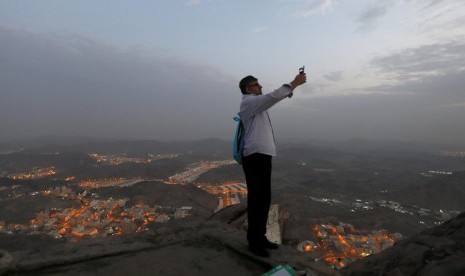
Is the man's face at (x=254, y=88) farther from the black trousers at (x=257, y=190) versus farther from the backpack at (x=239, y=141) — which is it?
the black trousers at (x=257, y=190)

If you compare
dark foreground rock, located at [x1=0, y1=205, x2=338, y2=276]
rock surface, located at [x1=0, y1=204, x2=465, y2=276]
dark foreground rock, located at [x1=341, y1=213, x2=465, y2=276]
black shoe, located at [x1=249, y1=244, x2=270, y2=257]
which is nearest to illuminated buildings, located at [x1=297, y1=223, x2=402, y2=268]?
dark foreground rock, located at [x1=341, y1=213, x2=465, y2=276]

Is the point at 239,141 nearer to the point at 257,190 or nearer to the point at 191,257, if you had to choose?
the point at 257,190

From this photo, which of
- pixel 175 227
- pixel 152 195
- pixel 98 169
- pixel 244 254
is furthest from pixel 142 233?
pixel 98 169

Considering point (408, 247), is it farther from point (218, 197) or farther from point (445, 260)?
point (218, 197)

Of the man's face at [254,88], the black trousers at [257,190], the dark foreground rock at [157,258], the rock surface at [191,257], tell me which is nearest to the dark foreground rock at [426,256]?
the rock surface at [191,257]

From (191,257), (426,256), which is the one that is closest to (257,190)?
(191,257)

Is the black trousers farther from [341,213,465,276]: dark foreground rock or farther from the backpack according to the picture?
[341,213,465,276]: dark foreground rock
